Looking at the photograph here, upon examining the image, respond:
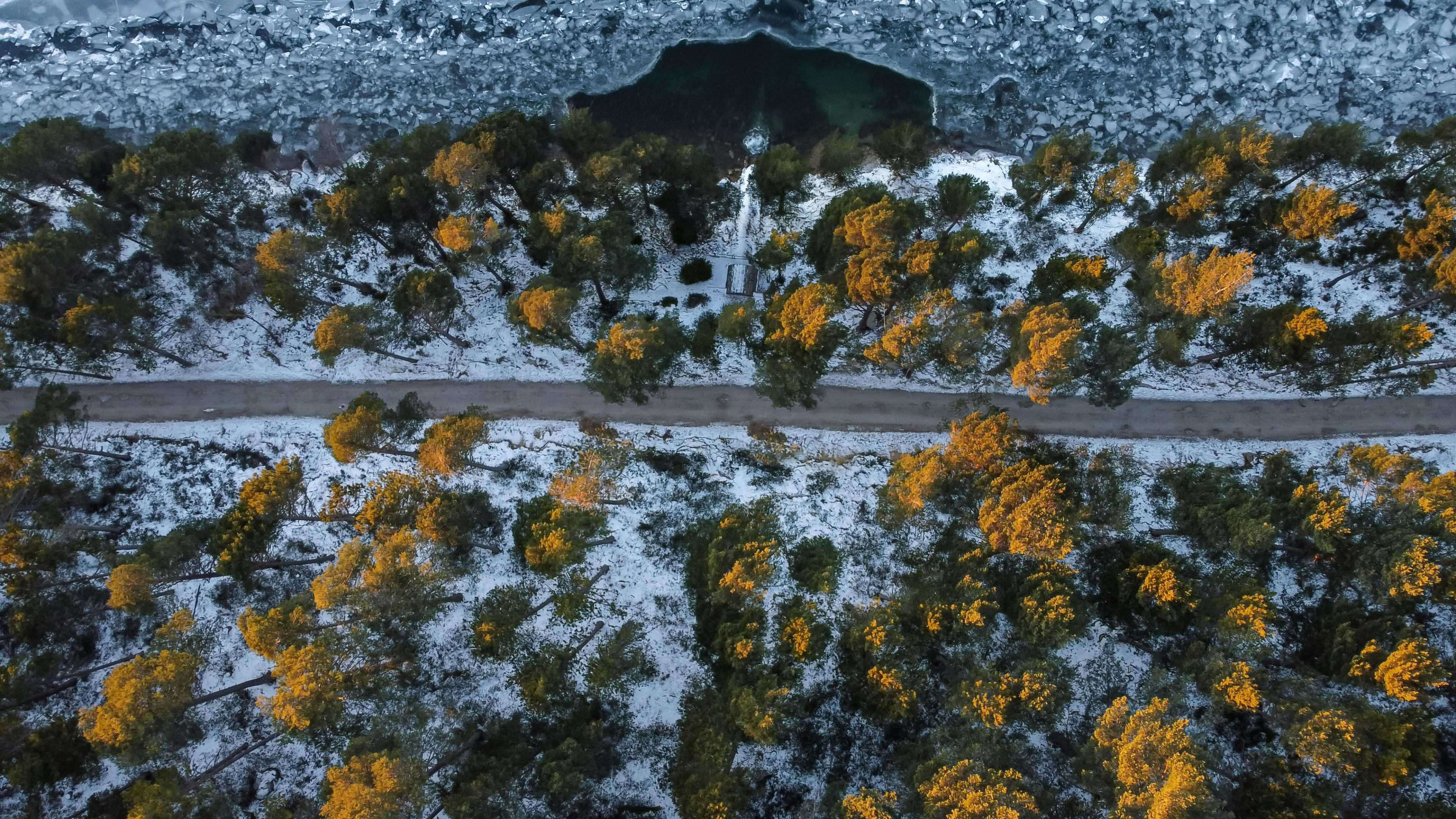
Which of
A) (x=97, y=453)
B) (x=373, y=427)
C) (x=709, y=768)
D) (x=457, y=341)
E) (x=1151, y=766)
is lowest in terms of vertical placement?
(x=709, y=768)

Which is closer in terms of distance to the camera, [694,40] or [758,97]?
[758,97]

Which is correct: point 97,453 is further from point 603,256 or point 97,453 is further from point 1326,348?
point 1326,348

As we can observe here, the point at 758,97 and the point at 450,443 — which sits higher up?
the point at 758,97

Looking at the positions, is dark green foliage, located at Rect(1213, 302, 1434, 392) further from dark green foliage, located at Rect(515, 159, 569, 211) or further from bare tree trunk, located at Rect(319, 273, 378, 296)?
bare tree trunk, located at Rect(319, 273, 378, 296)

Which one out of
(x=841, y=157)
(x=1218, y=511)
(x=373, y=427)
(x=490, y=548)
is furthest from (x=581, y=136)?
(x=1218, y=511)

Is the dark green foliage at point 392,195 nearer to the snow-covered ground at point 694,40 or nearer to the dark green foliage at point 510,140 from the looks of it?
the dark green foliage at point 510,140

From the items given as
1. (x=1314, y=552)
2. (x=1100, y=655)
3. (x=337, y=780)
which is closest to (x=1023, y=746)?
(x=1100, y=655)

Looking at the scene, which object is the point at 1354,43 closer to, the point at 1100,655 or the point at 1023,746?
the point at 1100,655
